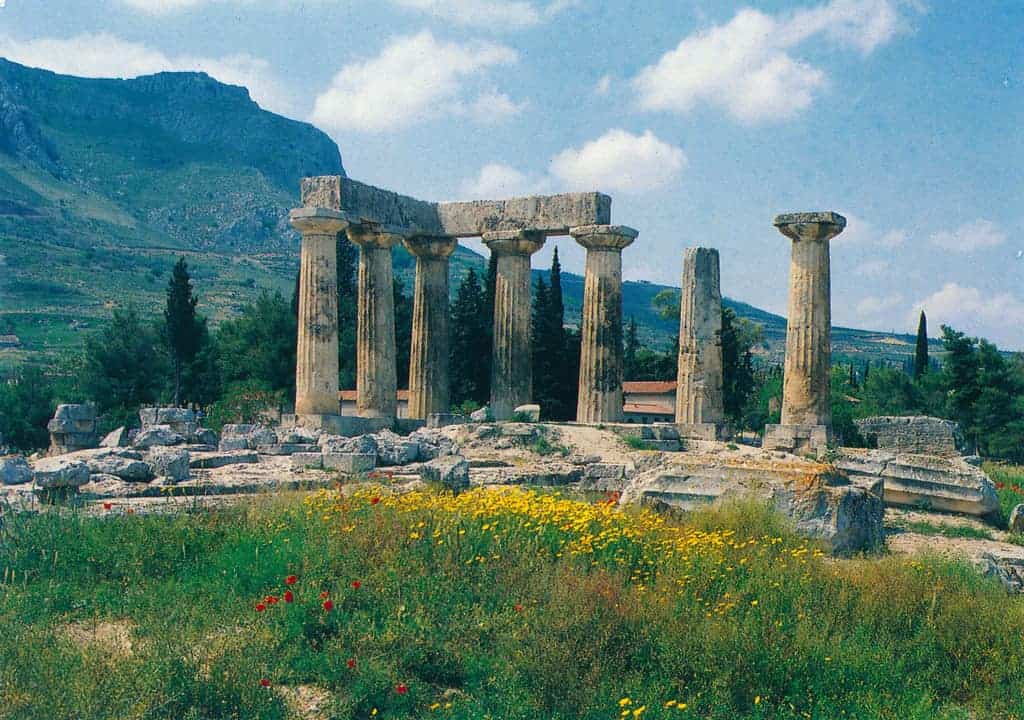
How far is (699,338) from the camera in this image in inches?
1097

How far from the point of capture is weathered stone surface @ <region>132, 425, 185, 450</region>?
20.7 m

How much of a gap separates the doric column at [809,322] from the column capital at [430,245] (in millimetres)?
9611

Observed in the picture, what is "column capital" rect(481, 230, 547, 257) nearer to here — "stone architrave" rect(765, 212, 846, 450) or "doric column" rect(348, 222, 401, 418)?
"doric column" rect(348, 222, 401, 418)

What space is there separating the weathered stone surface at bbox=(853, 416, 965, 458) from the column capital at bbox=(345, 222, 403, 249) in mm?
14207

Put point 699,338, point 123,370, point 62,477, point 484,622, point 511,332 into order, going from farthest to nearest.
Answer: point 123,370 → point 511,332 → point 699,338 → point 62,477 → point 484,622

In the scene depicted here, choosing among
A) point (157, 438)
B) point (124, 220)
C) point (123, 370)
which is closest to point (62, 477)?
point (157, 438)

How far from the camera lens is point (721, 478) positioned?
1305 centimetres

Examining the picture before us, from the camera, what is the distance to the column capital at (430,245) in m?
30.2

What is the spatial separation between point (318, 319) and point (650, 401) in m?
27.9

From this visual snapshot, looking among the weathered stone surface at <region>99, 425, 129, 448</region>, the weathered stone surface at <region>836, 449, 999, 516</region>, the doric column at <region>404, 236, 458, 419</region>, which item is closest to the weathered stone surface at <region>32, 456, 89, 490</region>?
the weathered stone surface at <region>99, 425, 129, 448</region>

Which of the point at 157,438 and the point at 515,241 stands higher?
the point at 515,241

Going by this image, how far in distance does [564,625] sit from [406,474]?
8.88m

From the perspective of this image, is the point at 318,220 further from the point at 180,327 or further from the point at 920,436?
the point at 180,327

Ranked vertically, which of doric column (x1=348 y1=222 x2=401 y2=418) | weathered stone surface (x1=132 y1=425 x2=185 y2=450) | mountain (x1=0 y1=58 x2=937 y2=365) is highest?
mountain (x1=0 y1=58 x2=937 y2=365)
